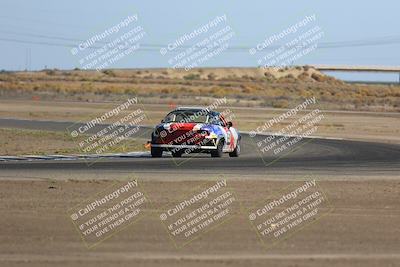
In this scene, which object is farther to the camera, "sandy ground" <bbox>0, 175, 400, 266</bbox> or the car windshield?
the car windshield

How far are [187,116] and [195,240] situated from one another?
53.1 feet

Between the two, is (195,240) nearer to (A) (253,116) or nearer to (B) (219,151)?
(B) (219,151)

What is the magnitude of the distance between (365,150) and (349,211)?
18.1 metres

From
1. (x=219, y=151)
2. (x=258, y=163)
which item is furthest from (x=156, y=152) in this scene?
(x=258, y=163)

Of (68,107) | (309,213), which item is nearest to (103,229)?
(309,213)

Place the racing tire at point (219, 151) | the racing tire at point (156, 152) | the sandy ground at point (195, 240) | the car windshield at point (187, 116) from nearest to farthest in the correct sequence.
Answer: the sandy ground at point (195, 240), the racing tire at point (156, 152), the racing tire at point (219, 151), the car windshield at point (187, 116)

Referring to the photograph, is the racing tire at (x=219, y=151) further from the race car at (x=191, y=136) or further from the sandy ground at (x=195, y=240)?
the sandy ground at (x=195, y=240)

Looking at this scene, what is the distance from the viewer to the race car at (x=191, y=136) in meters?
27.0

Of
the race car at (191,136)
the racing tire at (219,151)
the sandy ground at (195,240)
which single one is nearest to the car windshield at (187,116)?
the race car at (191,136)

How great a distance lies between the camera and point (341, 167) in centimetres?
2434

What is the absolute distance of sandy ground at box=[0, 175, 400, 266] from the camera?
1097 centimetres

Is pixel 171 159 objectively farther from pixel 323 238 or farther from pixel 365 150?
pixel 323 238

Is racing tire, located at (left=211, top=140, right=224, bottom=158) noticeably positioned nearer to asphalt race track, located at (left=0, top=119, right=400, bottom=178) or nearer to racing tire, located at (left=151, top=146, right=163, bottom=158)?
asphalt race track, located at (left=0, top=119, right=400, bottom=178)

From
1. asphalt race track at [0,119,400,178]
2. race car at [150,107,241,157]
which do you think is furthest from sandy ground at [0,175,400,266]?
race car at [150,107,241,157]
